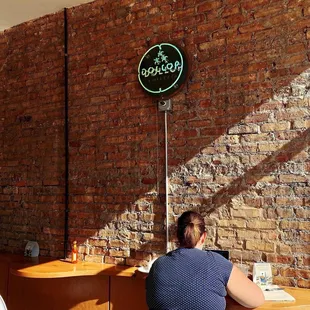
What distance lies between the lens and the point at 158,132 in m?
3.26

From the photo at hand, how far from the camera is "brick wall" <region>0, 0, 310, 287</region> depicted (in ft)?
9.08

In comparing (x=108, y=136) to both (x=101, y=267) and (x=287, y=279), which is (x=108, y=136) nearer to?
(x=101, y=267)

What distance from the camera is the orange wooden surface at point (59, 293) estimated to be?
10.6ft

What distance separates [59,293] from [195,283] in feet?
5.80

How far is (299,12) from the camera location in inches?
109

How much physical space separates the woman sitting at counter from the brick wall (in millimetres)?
665

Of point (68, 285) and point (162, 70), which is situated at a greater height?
point (162, 70)

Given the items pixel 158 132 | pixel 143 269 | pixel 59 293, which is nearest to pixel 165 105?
pixel 158 132

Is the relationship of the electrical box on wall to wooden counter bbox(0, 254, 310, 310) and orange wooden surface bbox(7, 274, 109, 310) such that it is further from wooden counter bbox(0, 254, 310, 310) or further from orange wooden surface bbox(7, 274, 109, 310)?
orange wooden surface bbox(7, 274, 109, 310)

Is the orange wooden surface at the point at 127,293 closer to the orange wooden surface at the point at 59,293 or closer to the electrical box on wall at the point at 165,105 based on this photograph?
the orange wooden surface at the point at 59,293

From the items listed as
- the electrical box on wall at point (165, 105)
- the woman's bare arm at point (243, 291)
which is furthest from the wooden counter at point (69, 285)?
the electrical box on wall at point (165, 105)

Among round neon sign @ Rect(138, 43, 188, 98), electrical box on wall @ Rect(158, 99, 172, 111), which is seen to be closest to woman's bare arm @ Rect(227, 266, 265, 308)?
electrical box on wall @ Rect(158, 99, 172, 111)

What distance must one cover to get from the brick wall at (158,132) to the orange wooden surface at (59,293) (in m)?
0.26

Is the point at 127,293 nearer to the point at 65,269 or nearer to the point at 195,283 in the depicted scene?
the point at 65,269
